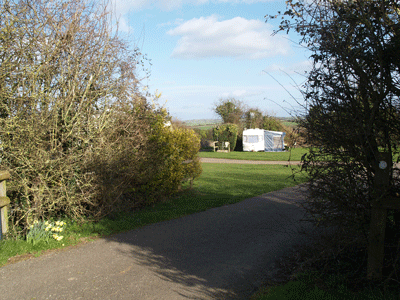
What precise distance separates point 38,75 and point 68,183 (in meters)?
2.09

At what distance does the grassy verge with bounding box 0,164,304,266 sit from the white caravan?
79.1 ft

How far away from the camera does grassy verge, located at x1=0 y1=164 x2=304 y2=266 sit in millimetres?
5551


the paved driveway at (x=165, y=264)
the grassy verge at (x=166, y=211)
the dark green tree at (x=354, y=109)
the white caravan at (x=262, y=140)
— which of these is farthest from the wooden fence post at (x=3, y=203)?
the white caravan at (x=262, y=140)

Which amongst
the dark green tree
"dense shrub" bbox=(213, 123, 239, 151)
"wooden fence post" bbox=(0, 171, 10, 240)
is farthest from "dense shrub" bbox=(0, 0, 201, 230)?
"dense shrub" bbox=(213, 123, 239, 151)

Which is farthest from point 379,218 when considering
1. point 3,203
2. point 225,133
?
point 225,133

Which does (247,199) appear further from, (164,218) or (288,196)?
(164,218)

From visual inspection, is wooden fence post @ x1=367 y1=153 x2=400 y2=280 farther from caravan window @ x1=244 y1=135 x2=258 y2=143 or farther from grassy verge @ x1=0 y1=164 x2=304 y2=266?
caravan window @ x1=244 y1=135 x2=258 y2=143

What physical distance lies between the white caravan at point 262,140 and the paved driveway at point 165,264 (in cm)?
3174

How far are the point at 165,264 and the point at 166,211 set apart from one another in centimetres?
337

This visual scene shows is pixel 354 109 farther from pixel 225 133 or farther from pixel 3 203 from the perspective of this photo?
pixel 225 133

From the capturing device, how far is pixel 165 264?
5016mm

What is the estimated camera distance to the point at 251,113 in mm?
47938

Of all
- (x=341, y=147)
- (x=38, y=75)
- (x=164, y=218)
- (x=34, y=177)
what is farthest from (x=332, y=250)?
(x=38, y=75)

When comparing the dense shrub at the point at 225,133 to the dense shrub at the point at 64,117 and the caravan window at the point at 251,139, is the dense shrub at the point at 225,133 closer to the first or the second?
the caravan window at the point at 251,139
